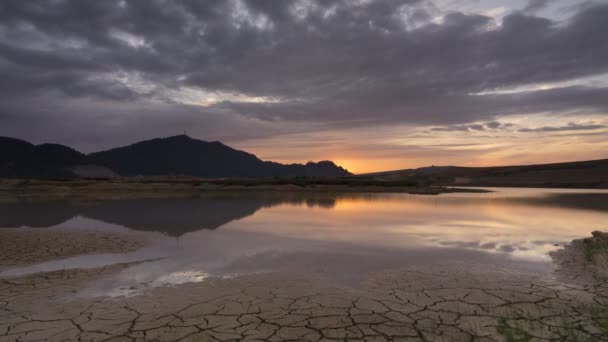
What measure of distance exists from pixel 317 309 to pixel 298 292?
3.13ft

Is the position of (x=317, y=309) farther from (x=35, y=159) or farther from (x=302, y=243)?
(x=35, y=159)

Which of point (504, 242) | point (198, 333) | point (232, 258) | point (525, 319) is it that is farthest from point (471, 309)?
point (504, 242)

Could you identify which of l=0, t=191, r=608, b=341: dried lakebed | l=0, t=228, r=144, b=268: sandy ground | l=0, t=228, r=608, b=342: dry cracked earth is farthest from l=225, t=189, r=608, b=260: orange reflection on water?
l=0, t=228, r=144, b=268: sandy ground

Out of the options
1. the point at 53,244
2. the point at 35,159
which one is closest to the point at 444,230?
the point at 53,244

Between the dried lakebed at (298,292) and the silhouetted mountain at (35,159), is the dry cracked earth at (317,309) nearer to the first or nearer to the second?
the dried lakebed at (298,292)

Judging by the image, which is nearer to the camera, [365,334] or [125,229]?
[365,334]

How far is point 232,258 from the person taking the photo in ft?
31.8

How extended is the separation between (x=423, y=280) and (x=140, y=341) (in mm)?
5523

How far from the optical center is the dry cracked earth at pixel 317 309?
500cm

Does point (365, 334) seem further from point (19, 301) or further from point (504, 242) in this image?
point (504, 242)

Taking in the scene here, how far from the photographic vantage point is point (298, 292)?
685 cm

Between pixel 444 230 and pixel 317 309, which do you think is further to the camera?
pixel 444 230

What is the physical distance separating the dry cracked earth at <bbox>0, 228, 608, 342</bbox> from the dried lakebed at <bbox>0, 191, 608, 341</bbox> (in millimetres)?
28

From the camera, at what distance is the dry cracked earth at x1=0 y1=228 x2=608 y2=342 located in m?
5.00
